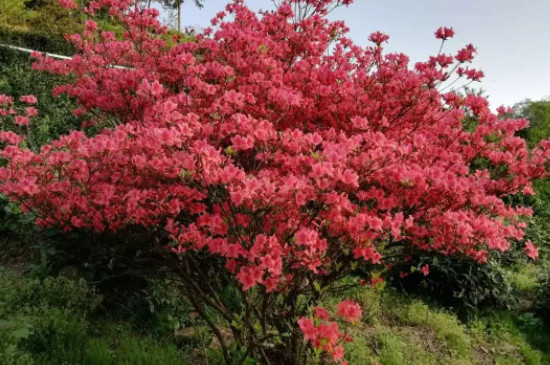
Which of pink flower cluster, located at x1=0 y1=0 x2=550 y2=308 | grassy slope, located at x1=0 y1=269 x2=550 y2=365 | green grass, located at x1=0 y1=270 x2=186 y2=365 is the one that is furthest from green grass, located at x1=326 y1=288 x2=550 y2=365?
green grass, located at x1=0 y1=270 x2=186 y2=365

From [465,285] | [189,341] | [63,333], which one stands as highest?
[465,285]

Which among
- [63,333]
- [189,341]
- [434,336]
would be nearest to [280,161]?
[189,341]

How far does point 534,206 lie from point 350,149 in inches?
386

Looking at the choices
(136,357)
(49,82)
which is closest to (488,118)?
(136,357)

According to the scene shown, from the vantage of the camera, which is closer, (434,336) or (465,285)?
(434,336)

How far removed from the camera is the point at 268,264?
2.41m

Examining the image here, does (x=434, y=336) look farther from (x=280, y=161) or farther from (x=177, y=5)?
Answer: (x=177, y=5)

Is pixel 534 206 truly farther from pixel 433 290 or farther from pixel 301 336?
pixel 301 336

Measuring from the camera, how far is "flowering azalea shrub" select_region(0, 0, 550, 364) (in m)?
2.64

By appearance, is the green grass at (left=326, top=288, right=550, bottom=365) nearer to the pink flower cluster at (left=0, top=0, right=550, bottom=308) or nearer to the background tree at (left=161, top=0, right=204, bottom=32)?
the pink flower cluster at (left=0, top=0, right=550, bottom=308)

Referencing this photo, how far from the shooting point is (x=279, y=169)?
11.3 feet

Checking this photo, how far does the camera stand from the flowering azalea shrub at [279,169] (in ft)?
8.65

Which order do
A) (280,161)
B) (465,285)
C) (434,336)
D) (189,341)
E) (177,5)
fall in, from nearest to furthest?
1. (280,161)
2. (189,341)
3. (434,336)
4. (465,285)
5. (177,5)

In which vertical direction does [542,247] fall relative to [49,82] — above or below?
below
